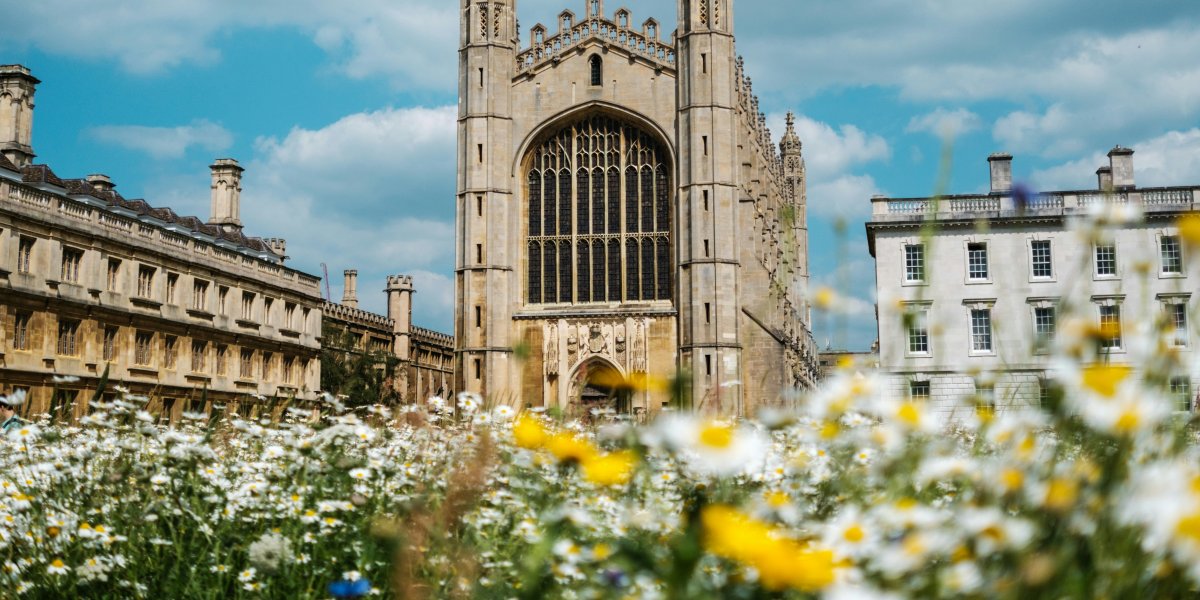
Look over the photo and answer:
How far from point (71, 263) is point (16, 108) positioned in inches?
403

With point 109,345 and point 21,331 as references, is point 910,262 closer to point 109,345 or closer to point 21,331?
point 109,345

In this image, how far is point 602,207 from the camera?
43344mm

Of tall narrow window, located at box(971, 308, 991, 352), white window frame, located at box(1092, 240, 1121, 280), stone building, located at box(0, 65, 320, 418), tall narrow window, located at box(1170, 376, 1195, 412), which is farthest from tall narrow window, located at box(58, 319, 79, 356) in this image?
tall narrow window, located at box(1170, 376, 1195, 412)

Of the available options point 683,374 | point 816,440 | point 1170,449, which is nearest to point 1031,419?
point 1170,449

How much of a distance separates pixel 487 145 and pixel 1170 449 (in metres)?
41.1

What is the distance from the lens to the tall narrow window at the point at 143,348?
1478 inches

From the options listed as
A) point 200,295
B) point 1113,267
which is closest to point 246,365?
point 200,295

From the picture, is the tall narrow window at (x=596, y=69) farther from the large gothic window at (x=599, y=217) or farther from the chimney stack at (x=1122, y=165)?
the chimney stack at (x=1122, y=165)

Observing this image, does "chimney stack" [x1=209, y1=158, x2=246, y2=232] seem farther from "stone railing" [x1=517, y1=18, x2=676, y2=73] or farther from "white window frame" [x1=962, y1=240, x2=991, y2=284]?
"white window frame" [x1=962, y1=240, x2=991, y2=284]

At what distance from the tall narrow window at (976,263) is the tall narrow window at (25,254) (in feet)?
101

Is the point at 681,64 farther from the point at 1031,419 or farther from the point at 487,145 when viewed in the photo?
the point at 1031,419

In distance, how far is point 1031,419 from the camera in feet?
9.83

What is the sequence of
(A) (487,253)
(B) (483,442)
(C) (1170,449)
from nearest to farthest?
1. (C) (1170,449)
2. (B) (483,442)
3. (A) (487,253)

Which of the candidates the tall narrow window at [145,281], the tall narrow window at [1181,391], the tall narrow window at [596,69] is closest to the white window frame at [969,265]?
the tall narrow window at [596,69]
